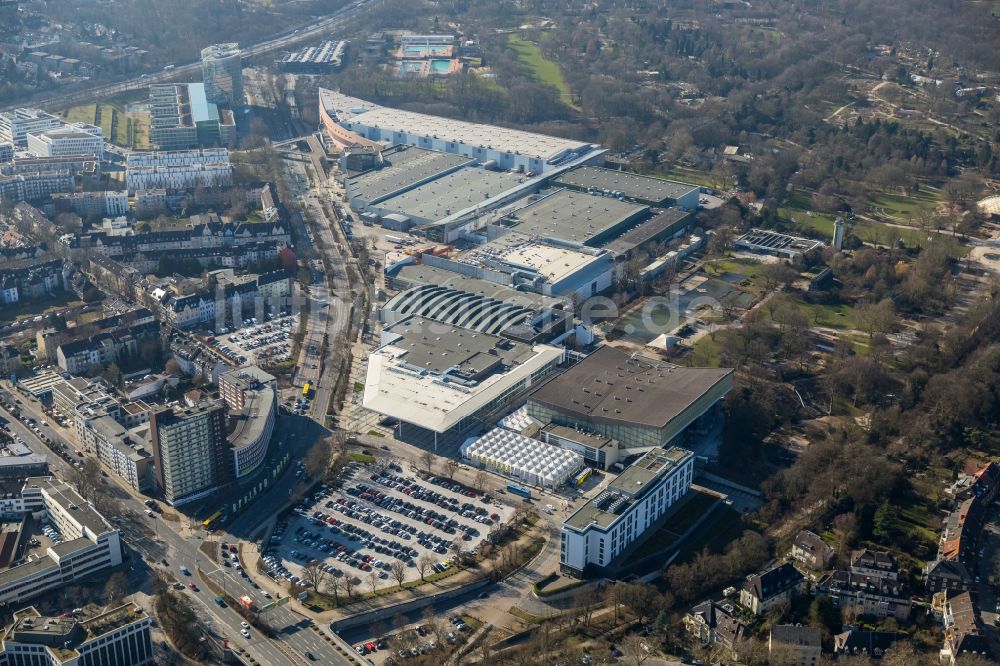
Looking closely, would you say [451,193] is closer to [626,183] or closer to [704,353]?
[626,183]

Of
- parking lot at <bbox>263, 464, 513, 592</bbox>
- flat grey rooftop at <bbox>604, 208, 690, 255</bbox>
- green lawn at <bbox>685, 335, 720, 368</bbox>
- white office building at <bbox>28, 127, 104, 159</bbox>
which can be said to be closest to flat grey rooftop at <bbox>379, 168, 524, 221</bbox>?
flat grey rooftop at <bbox>604, 208, 690, 255</bbox>

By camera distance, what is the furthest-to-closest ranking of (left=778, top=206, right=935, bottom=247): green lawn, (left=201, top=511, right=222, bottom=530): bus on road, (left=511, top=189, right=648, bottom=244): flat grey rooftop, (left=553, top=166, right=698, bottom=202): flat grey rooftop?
(left=553, top=166, right=698, bottom=202): flat grey rooftop < (left=778, top=206, right=935, bottom=247): green lawn < (left=511, top=189, right=648, bottom=244): flat grey rooftop < (left=201, top=511, right=222, bottom=530): bus on road

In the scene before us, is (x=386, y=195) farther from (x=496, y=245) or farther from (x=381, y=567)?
(x=381, y=567)

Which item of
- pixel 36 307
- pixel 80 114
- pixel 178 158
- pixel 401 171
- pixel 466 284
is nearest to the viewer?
pixel 466 284

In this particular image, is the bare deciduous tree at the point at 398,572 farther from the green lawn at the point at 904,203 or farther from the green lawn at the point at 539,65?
the green lawn at the point at 539,65

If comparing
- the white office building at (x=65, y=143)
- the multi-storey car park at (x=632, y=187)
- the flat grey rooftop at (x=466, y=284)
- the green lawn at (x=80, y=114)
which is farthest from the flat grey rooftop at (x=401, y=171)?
the green lawn at (x=80, y=114)

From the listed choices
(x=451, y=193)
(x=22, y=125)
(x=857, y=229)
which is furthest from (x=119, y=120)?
(x=857, y=229)

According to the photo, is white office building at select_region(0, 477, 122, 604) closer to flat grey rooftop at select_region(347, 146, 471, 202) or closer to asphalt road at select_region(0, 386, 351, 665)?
asphalt road at select_region(0, 386, 351, 665)

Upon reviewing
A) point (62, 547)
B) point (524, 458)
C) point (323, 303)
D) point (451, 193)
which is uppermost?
point (62, 547)
